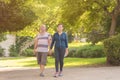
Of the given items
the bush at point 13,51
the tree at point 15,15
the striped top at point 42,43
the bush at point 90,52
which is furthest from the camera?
the bush at point 13,51

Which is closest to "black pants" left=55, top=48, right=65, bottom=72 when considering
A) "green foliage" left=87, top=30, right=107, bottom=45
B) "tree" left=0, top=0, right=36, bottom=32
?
"tree" left=0, top=0, right=36, bottom=32

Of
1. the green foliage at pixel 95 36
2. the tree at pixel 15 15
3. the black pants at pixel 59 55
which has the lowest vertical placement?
the black pants at pixel 59 55

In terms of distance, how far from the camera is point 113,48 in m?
17.9

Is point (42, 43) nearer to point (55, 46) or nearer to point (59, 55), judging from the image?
point (55, 46)

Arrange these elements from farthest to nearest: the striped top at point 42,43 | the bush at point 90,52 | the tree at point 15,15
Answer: the bush at point 90,52 → the tree at point 15,15 → the striped top at point 42,43

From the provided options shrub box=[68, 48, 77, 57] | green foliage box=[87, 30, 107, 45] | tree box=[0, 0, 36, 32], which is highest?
tree box=[0, 0, 36, 32]

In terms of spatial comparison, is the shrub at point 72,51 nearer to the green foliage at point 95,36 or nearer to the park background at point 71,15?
the green foliage at point 95,36

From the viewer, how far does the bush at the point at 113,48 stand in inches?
703

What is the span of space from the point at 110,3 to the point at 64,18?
2.78 m

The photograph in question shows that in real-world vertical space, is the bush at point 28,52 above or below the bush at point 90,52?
below

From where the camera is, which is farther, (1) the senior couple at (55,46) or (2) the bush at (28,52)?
(2) the bush at (28,52)

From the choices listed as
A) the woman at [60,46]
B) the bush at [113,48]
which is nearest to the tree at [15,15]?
the woman at [60,46]

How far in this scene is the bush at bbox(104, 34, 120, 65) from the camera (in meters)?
17.8

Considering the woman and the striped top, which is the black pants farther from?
the striped top
